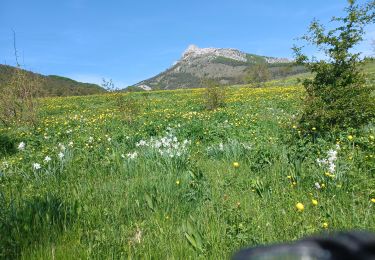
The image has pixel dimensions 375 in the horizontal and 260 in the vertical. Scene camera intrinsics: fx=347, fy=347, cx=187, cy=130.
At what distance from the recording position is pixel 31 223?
3.12 meters

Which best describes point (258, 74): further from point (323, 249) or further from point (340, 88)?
point (323, 249)

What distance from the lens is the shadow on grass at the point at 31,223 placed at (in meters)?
2.82

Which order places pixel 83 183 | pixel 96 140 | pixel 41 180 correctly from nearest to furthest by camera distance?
pixel 83 183, pixel 41 180, pixel 96 140

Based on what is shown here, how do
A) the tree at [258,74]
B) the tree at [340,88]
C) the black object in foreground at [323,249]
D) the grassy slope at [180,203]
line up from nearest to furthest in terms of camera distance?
the black object in foreground at [323,249]
the grassy slope at [180,203]
the tree at [340,88]
the tree at [258,74]

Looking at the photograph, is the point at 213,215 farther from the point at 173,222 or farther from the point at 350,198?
the point at 350,198

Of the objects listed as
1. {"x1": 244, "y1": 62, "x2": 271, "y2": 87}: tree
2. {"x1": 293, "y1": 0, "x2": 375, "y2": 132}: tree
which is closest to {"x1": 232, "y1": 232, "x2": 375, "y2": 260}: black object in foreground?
{"x1": 293, "y1": 0, "x2": 375, "y2": 132}: tree

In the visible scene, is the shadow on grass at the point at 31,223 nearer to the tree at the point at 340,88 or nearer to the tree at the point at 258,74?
the tree at the point at 340,88

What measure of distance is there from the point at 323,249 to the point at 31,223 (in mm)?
3121

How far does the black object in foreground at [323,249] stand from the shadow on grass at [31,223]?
2.68 meters

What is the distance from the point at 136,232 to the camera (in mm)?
3174

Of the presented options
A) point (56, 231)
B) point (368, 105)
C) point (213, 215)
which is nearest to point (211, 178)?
point (213, 215)

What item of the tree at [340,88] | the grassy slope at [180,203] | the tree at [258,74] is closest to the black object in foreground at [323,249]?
the grassy slope at [180,203]

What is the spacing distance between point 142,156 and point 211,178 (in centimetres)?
162

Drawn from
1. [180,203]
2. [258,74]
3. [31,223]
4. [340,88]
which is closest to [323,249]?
[31,223]
